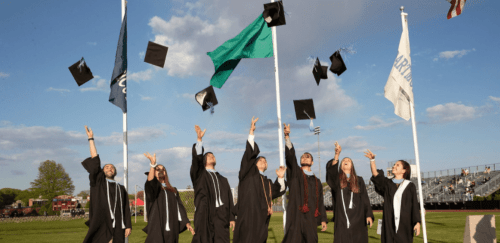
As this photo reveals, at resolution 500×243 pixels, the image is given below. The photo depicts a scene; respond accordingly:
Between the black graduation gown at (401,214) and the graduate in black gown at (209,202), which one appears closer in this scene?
the black graduation gown at (401,214)

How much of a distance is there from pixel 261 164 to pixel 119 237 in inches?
104

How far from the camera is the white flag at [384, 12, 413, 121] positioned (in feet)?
27.3

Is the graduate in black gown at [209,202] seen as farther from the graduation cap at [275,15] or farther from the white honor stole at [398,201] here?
the graduation cap at [275,15]

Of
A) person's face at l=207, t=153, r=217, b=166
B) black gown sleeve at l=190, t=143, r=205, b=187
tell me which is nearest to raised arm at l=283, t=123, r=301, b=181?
person's face at l=207, t=153, r=217, b=166

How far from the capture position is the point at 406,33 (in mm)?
8711

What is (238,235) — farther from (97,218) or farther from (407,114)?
(407,114)

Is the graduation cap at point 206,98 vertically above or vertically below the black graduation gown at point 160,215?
above

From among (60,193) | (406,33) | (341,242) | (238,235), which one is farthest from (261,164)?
(60,193)

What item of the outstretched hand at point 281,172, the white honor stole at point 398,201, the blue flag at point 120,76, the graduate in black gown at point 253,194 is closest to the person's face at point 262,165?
the graduate in black gown at point 253,194

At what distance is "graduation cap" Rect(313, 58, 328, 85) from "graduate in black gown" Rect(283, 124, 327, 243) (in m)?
2.52

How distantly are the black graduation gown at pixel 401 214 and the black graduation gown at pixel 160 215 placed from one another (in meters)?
3.57

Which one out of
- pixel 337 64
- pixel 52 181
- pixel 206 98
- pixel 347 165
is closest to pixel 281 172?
pixel 347 165

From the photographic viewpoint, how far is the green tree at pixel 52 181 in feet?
216

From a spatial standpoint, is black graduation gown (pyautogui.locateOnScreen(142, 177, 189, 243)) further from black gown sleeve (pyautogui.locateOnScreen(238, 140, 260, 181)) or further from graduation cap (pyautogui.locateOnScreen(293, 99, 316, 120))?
graduation cap (pyautogui.locateOnScreen(293, 99, 316, 120))
